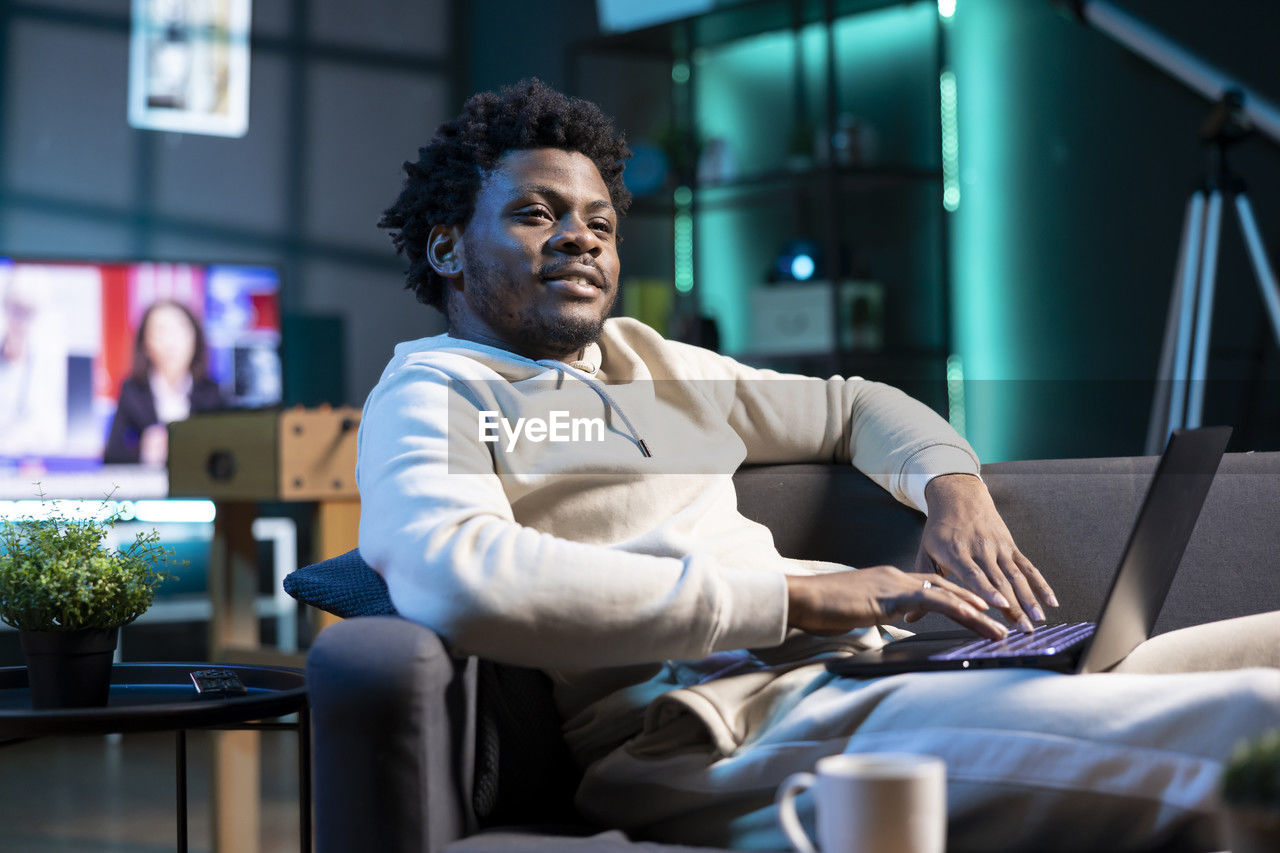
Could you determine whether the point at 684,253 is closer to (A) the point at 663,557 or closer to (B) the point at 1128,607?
(A) the point at 663,557

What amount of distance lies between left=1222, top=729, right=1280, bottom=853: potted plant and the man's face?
1.04 m

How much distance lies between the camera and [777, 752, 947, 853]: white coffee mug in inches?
31.5

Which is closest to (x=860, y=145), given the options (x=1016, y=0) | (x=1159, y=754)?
(x=1016, y=0)

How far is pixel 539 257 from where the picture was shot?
1.60 meters

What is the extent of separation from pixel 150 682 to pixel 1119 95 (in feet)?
10.4

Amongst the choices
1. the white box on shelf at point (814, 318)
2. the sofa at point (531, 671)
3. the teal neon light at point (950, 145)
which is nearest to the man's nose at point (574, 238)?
the sofa at point (531, 671)

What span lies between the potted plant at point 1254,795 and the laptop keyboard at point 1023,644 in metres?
0.42

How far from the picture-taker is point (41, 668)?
4.50ft

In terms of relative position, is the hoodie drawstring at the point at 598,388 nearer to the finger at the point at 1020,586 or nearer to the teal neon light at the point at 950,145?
the finger at the point at 1020,586

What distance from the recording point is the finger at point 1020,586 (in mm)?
1456

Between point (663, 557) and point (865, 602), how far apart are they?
228 mm

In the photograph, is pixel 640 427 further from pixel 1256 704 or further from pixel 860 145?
pixel 860 145

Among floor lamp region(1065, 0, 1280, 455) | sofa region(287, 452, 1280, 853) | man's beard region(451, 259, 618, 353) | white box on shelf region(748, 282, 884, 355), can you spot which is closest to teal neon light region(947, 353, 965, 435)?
white box on shelf region(748, 282, 884, 355)

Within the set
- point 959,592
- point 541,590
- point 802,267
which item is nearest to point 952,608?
point 959,592
